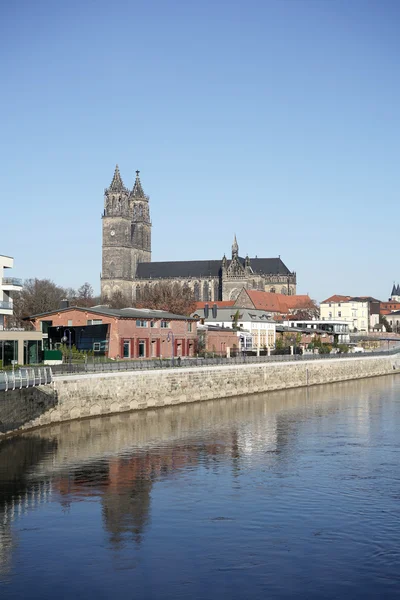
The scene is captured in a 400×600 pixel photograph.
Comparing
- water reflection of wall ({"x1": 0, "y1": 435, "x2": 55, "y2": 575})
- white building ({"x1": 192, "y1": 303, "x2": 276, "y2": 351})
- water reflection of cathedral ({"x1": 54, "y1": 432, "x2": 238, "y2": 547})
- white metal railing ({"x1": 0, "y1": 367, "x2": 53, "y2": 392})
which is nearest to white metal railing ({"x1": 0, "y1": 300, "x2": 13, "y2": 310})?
white metal railing ({"x1": 0, "y1": 367, "x2": 53, "y2": 392})

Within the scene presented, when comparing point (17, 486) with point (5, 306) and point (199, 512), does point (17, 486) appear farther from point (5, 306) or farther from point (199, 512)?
point (5, 306)

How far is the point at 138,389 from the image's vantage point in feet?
191

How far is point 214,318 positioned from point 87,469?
3206 inches

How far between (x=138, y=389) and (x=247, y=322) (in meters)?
56.2

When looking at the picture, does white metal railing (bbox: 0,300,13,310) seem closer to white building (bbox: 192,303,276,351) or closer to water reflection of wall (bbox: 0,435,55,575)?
water reflection of wall (bbox: 0,435,55,575)

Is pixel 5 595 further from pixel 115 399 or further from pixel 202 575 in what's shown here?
pixel 115 399

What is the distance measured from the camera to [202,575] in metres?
23.4

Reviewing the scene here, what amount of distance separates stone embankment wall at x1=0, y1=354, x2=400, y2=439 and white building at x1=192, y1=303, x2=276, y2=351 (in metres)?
20.8

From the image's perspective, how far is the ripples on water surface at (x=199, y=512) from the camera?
75.7 ft

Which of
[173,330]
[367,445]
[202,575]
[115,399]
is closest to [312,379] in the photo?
[173,330]

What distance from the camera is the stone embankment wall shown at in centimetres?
4600

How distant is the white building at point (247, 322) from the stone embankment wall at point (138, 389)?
68.2 ft

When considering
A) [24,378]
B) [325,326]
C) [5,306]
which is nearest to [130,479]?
[24,378]

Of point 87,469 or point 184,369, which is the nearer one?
point 87,469
